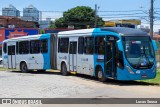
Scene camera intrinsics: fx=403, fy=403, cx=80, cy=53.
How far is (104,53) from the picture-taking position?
20.6 meters

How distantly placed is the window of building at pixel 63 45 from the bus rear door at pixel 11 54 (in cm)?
710

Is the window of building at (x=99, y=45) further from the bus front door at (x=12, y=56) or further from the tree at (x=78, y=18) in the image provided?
the tree at (x=78, y=18)

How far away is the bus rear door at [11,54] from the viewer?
32.4 meters

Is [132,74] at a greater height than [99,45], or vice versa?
[99,45]

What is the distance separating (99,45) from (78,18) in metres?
68.1

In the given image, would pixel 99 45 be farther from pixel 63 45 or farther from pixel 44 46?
pixel 44 46

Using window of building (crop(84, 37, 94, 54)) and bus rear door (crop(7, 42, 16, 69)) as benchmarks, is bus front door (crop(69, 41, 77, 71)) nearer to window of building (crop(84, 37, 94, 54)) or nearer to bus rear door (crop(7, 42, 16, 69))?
window of building (crop(84, 37, 94, 54))

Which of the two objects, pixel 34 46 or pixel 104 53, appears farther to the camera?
pixel 34 46

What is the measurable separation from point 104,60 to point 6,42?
50.7ft

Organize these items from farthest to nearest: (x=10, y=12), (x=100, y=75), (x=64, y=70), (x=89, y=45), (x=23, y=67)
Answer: (x=10, y=12) → (x=23, y=67) → (x=64, y=70) → (x=89, y=45) → (x=100, y=75)

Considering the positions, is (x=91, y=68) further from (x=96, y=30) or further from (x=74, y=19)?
(x=74, y=19)

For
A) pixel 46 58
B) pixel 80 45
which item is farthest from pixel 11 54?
pixel 80 45

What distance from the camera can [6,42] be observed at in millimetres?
34031

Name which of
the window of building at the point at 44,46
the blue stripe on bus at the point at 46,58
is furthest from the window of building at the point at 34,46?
the blue stripe on bus at the point at 46,58
